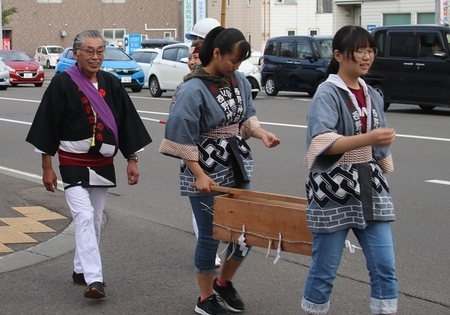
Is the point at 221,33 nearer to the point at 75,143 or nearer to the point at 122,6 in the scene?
the point at 75,143

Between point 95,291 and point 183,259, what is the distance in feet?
4.36

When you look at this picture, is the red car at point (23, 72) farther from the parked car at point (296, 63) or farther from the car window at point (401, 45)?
the car window at point (401, 45)

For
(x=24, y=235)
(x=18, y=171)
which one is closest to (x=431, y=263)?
(x=24, y=235)

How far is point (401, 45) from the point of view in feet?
62.7

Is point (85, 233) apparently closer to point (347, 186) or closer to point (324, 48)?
point (347, 186)

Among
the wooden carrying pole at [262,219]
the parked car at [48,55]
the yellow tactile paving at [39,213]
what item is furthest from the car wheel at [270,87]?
the parked car at [48,55]

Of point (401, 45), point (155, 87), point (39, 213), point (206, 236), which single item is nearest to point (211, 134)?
point (206, 236)

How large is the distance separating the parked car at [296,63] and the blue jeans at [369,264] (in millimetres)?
19657

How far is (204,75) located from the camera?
4844 mm

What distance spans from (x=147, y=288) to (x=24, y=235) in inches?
73.0

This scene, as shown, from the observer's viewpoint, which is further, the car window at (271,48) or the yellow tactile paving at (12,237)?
the car window at (271,48)

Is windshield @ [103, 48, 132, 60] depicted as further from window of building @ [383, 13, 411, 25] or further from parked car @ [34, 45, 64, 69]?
parked car @ [34, 45, 64, 69]

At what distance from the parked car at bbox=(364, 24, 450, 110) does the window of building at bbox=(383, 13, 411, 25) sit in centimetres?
2104

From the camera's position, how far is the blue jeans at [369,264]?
405 cm
